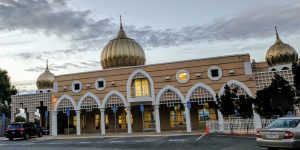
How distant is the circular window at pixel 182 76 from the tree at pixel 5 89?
38302mm

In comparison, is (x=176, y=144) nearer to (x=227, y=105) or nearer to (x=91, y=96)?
(x=227, y=105)

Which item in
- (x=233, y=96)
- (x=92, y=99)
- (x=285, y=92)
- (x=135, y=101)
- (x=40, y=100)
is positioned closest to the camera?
(x=285, y=92)

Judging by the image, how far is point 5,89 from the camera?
180 ft

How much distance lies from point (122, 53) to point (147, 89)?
671 cm

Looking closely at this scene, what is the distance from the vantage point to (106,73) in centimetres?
3231

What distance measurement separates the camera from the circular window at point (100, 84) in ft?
106

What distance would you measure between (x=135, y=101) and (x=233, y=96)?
38.0 ft

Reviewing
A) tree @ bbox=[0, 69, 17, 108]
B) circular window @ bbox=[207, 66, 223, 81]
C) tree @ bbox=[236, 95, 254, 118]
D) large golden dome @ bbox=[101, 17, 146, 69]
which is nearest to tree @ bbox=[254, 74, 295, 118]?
tree @ bbox=[236, 95, 254, 118]

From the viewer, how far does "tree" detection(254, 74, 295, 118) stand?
59.0 ft

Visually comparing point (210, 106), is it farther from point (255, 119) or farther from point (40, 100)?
point (40, 100)

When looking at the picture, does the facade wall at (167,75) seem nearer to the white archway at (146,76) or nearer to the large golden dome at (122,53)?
the white archway at (146,76)

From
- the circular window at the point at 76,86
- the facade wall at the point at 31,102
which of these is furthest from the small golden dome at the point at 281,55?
the facade wall at the point at 31,102

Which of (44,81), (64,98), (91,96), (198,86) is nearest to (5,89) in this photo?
(44,81)

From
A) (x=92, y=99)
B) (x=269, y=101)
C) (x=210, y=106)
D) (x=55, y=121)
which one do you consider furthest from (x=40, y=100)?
(x=269, y=101)
